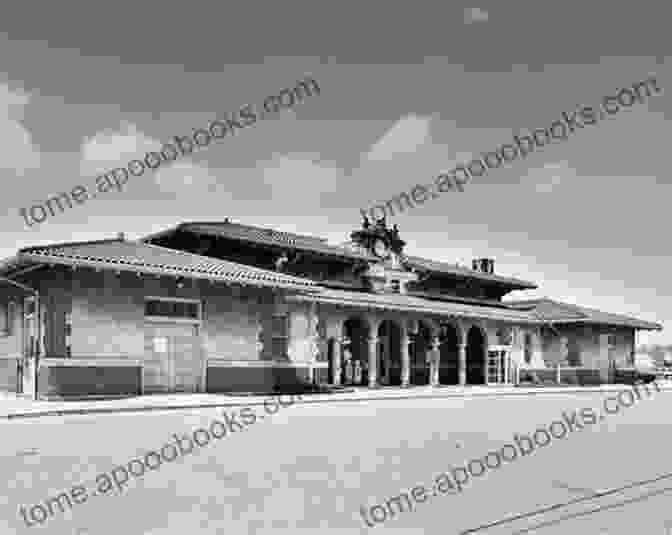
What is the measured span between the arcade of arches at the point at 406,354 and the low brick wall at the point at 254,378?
409cm

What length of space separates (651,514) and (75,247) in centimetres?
1798

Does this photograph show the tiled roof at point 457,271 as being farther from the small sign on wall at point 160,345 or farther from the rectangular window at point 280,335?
the small sign on wall at point 160,345

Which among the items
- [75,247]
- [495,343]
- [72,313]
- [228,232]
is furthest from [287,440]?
[495,343]

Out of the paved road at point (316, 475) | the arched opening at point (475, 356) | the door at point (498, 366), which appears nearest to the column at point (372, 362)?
the door at point (498, 366)

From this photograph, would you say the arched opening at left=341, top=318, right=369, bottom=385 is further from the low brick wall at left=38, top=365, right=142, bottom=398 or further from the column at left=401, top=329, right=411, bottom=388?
the low brick wall at left=38, top=365, right=142, bottom=398

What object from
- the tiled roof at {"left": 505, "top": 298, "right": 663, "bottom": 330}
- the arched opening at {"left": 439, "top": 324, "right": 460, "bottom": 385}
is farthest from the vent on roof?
the arched opening at {"left": 439, "top": 324, "right": 460, "bottom": 385}

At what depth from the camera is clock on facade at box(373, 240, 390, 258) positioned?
33.7m

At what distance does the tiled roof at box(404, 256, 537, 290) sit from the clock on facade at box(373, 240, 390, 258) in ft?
4.79

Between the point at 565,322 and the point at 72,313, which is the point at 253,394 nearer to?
the point at 72,313

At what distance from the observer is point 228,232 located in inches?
1134

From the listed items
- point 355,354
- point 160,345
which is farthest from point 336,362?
point 160,345

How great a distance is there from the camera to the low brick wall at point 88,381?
19.1 metres

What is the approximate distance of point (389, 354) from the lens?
3350 centimetres

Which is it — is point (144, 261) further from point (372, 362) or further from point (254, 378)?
point (372, 362)
